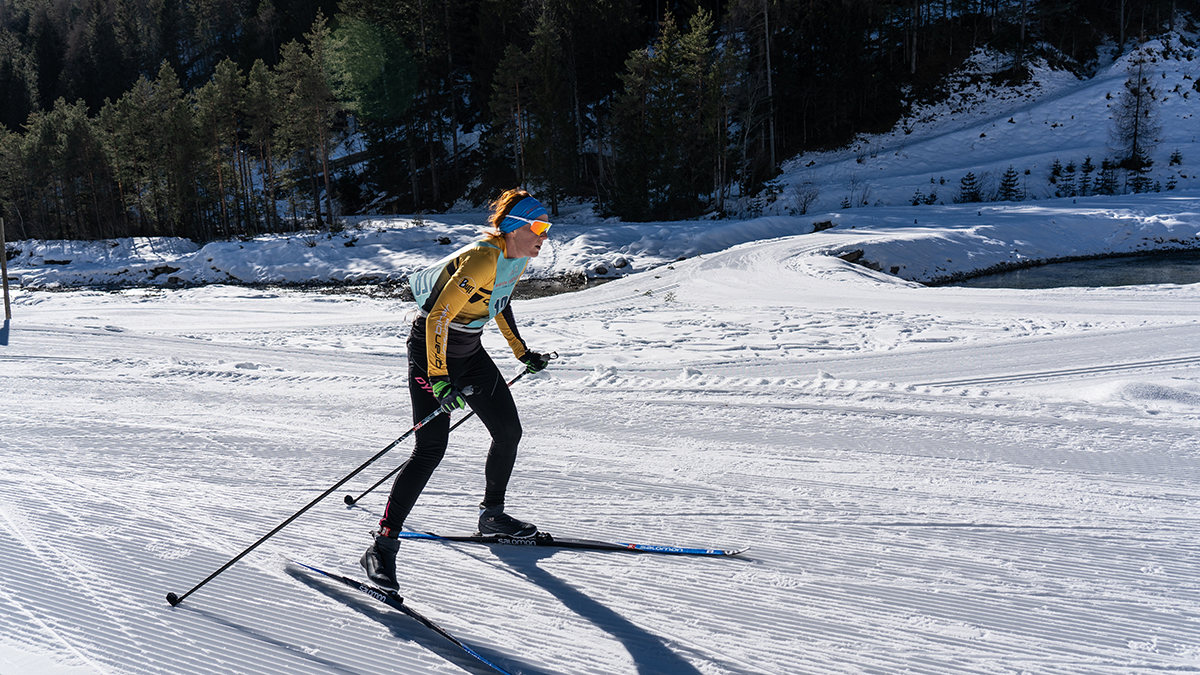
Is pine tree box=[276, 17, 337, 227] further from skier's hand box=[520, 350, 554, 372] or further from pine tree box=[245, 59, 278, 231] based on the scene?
skier's hand box=[520, 350, 554, 372]

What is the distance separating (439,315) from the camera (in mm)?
3062

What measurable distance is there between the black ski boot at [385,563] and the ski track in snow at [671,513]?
0.48ft

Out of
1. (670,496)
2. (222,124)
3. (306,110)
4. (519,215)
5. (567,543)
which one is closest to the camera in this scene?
(519,215)

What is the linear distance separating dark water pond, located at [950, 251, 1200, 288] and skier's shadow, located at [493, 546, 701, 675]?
16708 millimetres

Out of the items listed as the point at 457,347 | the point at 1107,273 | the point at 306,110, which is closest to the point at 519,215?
the point at 457,347

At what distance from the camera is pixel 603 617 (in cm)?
312

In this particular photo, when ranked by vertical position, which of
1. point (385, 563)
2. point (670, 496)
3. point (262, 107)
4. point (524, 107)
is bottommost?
point (670, 496)

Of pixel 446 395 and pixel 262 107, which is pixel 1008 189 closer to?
pixel 446 395

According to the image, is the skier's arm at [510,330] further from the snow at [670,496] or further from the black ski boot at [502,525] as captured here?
the snow at [670,496]

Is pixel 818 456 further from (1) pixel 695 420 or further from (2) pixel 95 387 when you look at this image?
(2) pixel 95 387

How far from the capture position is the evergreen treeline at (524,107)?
96.6 ft

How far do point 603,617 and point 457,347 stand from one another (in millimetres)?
1554

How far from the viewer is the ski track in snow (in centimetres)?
290

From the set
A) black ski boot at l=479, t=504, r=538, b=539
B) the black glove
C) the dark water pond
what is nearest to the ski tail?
black ski boot at l=479, t=504, r=538, b=539
